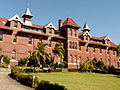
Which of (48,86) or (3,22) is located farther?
(3,22)

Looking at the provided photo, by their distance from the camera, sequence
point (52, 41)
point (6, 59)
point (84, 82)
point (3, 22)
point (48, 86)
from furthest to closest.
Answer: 1. point (52, 41)
2. point (3, 22)
3. point (6, 59)
4. point (84, 82)
5. point (48, 86)

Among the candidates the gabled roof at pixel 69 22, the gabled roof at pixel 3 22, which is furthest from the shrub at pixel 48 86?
the gabled roof at pixel 69 22

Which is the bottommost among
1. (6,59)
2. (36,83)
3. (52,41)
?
(36,83)

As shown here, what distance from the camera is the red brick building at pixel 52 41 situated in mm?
36531

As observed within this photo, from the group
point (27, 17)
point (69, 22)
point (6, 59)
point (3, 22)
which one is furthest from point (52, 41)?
point (6, 59)

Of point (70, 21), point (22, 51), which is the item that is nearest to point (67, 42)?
point (70, 21)

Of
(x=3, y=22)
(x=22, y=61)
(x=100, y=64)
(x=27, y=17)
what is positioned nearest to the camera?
(x=22, y=61)

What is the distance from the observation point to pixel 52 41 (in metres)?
43.0

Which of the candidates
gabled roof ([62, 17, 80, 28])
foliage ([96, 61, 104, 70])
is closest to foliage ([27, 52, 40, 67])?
gabled roof ([62, 17, 80, 28])

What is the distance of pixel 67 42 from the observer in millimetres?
43875

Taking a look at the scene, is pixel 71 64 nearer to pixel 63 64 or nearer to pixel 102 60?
pixel 63 64

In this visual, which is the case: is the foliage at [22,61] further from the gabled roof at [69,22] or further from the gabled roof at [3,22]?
the gabled roof at [69,22]

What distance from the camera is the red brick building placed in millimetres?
36531

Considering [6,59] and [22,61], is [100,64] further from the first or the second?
[6,59]
